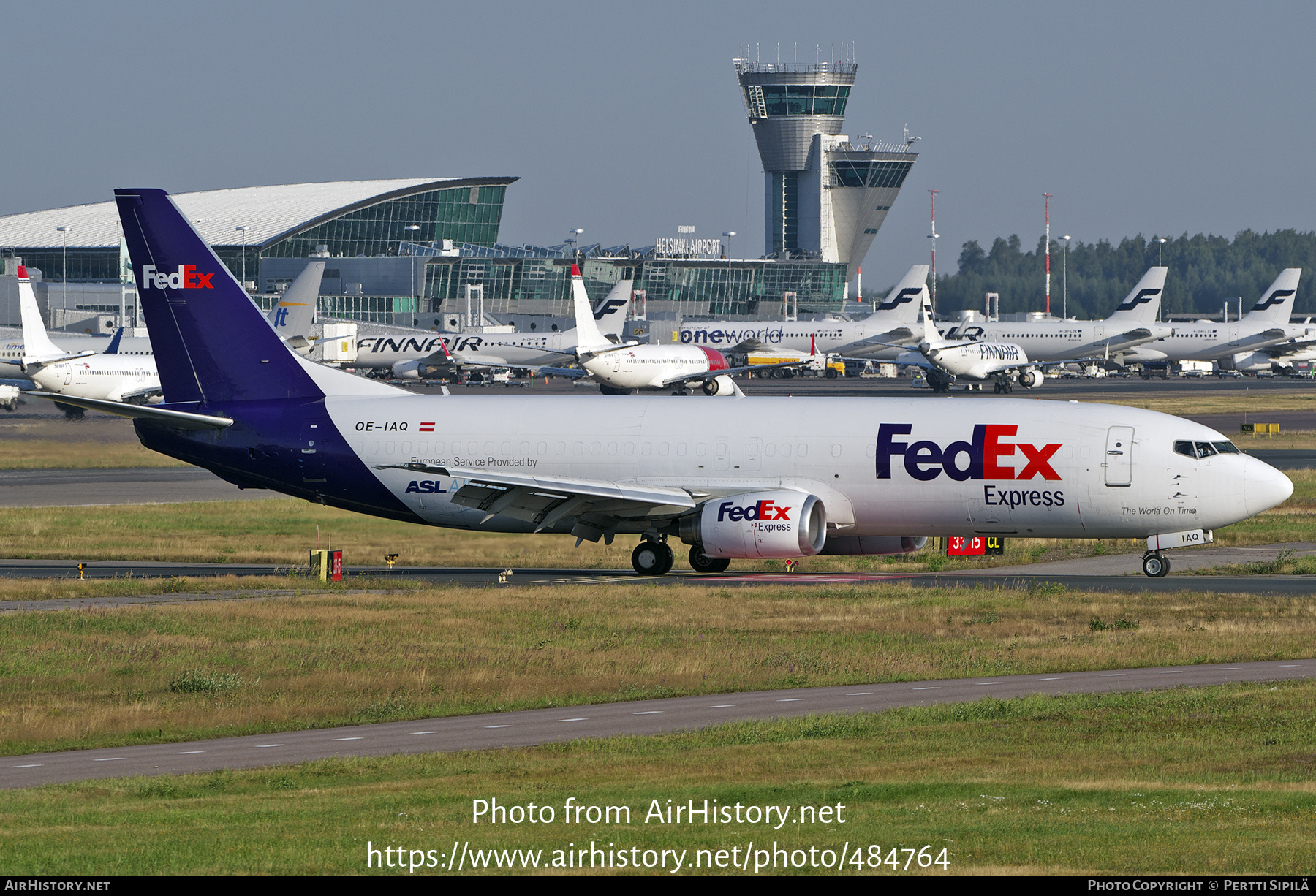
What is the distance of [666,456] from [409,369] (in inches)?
4709

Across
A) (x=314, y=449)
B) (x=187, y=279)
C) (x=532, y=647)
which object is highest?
(x=187, y=279)

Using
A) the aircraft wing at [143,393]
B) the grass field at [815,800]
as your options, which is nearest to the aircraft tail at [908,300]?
the aircraft wing at [143,393]

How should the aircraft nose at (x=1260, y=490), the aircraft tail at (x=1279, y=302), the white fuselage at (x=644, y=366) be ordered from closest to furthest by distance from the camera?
the aircraft nose at (x=1260, y=490), the white fuselage at (x=644, y=366), the aircraft tail at (x=1279, y=302)

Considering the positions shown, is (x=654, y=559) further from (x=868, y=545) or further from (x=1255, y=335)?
(x=1255, y=335)

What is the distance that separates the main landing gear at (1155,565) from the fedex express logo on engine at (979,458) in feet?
11.8

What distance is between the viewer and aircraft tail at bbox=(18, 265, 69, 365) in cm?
11031

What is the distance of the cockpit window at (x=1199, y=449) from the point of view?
134ft

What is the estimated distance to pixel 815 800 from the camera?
56.5ft

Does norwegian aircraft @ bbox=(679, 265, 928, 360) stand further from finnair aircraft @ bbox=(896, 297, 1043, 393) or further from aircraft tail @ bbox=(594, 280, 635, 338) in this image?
finnair aircraft @ bbox=(896, 297, 1043, 393)

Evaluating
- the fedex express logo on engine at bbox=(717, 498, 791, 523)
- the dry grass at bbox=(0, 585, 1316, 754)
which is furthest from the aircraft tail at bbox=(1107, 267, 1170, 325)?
the dry grass at bbox=(0, 585, 1316, 754)

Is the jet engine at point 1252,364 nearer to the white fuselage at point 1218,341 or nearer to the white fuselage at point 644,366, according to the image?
→ the white fuselage at point 1218,341

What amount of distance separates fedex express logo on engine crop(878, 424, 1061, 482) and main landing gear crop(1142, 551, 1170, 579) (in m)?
3.61

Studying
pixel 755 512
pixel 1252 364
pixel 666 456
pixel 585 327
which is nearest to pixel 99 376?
pixel 585 327

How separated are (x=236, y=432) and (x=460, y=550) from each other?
8.09 metres
